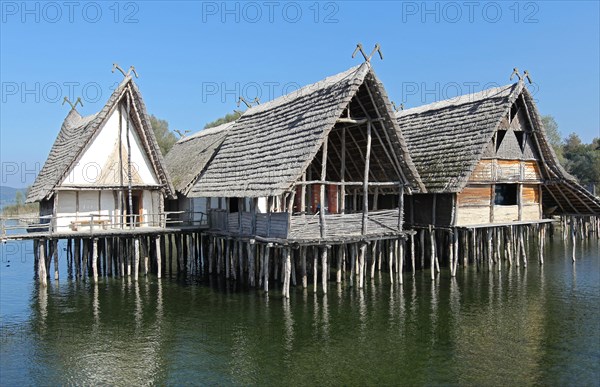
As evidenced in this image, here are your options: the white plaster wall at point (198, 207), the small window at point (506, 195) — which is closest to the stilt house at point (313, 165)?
the white plaster wall at point (198, 207)

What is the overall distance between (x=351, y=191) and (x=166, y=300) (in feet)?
34.2

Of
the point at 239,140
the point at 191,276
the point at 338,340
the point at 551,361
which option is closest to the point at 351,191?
the point at 239,140

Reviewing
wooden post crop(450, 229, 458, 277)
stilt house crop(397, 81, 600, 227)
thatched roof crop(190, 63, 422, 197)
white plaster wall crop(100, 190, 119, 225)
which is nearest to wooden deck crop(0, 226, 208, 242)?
white plaster wall crop(100, 190, 119, 225)

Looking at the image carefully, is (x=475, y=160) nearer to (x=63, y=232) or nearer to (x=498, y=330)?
(x=498, y=330)

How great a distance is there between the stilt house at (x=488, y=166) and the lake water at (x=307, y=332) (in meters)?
3.14

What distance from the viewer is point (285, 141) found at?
19359 mm

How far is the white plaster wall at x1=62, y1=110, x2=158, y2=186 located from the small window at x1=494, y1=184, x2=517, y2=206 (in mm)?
15523

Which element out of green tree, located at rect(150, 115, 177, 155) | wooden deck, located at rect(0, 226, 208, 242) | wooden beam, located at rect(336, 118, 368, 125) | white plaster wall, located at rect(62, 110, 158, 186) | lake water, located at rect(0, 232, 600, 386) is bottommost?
lake water, located at rect(0, 232, 600, 386)

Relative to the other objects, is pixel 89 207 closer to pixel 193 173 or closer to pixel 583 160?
pixel 193 173

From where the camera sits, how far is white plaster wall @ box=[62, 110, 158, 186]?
22.2 m

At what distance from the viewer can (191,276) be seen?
2331 cm

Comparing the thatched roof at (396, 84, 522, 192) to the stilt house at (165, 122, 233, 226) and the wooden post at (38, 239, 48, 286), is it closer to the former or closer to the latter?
the stilt house at (165, 122, 233, 226)

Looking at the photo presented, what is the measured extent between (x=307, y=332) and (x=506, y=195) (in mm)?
13973

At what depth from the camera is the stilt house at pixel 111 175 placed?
21844 mm
